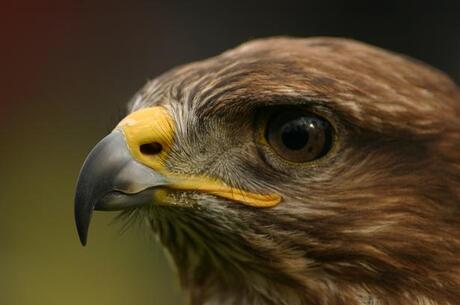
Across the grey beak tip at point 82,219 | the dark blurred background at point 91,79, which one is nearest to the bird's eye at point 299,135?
the grey beak tip at point 82,219

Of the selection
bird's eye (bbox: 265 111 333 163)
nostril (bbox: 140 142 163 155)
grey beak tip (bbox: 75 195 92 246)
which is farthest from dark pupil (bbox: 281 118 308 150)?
grey beak tip (bbox: 75 195 92 246)

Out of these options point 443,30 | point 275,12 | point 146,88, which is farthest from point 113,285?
point 146,88

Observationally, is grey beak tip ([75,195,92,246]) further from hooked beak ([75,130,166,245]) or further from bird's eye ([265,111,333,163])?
bird's eye ([265,111,333,163])

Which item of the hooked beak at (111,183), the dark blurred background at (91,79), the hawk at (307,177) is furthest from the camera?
the dark blurred background at (91,79)

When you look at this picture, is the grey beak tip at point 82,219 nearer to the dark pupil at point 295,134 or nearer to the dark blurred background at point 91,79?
the dark pupil at point 295,134

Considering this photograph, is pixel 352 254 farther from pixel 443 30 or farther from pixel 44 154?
pixel 44 154

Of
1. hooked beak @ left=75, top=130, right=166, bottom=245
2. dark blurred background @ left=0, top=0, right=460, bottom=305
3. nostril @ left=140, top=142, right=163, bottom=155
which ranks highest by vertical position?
dark blurred background @ left=0, top=0, right=460, bottom=305

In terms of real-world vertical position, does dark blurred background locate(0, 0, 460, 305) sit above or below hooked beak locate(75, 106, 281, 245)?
above

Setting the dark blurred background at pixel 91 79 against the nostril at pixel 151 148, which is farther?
the dark blurred background at pixel 91 79
